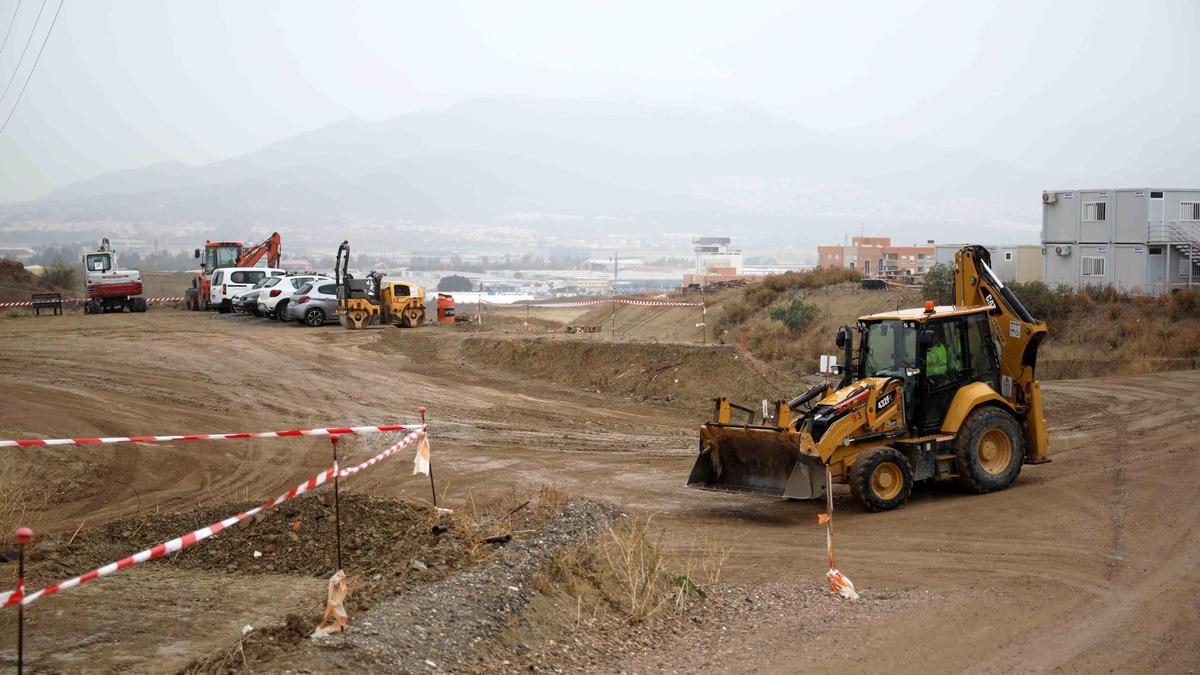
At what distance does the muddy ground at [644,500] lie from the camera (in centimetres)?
898

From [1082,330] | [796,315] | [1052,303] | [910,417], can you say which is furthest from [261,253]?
[910,417]

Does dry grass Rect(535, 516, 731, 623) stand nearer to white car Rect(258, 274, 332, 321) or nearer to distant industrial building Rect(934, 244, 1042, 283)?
white car Rect(258, 274, 332, 321)

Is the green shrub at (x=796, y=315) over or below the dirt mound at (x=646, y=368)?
over

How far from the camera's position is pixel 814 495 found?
13.2m

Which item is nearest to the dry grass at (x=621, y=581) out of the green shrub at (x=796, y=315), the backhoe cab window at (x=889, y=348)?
the backhoe cab window at (x=889, y=348)

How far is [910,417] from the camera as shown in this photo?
14375 mm

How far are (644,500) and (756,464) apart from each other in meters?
1.95

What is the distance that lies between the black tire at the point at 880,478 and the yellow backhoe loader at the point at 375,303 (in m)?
26.6

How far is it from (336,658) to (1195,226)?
52.2 metres

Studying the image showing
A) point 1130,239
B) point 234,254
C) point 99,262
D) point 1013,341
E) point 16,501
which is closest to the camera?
point 16,501

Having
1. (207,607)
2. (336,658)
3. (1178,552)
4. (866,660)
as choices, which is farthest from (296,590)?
(1178,552)

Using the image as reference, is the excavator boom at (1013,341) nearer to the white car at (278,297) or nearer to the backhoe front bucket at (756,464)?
the backhoe front bucket at (756,464)

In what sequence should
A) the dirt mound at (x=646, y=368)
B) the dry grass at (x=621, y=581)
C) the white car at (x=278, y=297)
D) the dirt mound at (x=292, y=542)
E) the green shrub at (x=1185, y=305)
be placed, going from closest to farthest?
the dry grass at (x=621, y=581) → the dirt mound at (x=292, y=542) → the dirt mound at (x=646, y=368) → the green shrub at (x=1185, y=305) → the white car at (x=278, y=297)

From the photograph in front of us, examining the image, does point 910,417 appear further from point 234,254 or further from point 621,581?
point 234,254
